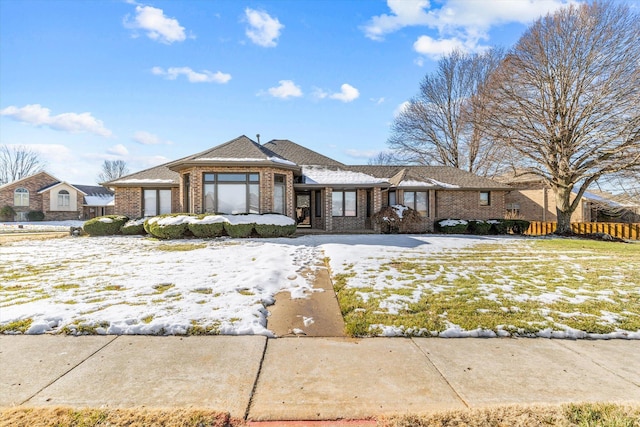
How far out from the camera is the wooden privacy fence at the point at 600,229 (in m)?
18.0

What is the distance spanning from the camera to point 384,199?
1850 cm

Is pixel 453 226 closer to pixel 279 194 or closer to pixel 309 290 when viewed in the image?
pixel 279 194

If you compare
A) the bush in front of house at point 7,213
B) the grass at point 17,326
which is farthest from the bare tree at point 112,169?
the grass at point 17,326

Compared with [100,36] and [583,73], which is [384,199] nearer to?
[583,73]

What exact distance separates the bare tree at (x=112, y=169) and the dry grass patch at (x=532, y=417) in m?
71.8

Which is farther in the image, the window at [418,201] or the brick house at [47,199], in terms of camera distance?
the brick house at [47,199]

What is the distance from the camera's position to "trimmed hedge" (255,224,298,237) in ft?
41.4

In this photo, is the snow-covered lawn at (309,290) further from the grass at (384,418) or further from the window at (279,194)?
the window at (279,194)

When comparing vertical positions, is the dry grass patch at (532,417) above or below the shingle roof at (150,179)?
below

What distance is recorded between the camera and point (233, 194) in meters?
13.7

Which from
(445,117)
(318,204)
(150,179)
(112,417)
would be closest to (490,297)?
(112,417)

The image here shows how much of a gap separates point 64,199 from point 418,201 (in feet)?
131

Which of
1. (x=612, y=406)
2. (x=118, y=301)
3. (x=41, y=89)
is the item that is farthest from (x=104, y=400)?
(x=41, y=89)

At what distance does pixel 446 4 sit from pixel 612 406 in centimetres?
1119
